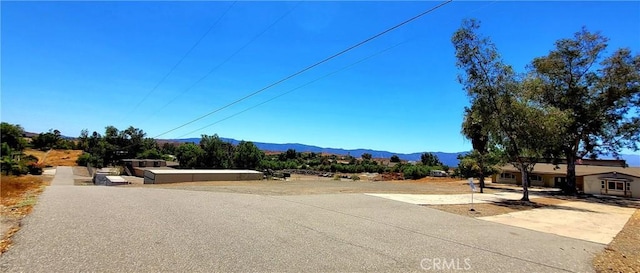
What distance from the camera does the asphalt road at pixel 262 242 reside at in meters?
6.42

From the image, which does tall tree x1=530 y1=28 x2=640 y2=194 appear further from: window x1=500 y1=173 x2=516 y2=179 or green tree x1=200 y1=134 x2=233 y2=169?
green tree x1=200 y1=134 x2=233 y2=169

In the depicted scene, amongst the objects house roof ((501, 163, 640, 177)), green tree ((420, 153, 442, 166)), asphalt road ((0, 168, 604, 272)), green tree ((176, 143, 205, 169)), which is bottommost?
asphalt road ((0, 168, 604, 272))

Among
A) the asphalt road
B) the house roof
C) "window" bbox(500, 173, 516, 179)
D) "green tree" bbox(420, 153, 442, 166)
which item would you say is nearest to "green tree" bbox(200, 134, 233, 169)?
"window" bbox(500, 173, 516, 179)

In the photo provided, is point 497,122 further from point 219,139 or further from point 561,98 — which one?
point 219,139

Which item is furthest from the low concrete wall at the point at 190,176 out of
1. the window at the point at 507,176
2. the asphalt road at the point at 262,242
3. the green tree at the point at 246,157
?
the green tree at the point at 246,157

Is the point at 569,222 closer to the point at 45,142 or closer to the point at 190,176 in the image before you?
the point at 190,176

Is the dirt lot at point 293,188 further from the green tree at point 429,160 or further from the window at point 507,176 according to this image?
the green tree at point 429,160

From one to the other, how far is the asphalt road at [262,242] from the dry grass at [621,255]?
309 mm

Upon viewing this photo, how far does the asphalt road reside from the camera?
6422 mm

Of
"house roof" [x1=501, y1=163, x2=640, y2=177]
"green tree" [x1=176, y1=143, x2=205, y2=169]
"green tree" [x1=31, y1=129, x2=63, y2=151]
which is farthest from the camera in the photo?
"green tree" [x1=31, y1=129, x2=63, y2=151]

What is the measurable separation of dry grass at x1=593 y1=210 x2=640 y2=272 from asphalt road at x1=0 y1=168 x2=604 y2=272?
1.01 feet

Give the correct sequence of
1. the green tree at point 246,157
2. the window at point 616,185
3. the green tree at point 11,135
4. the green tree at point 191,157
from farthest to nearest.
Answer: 1. the green tree at point 191,157
2. the green tree at point 246,157
3. the green tree at point 11,135
4. the window at point 616,185

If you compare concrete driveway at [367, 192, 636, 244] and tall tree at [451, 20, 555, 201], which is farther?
tall tree at [451, 20, 555, 201]

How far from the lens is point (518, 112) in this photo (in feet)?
72.2
